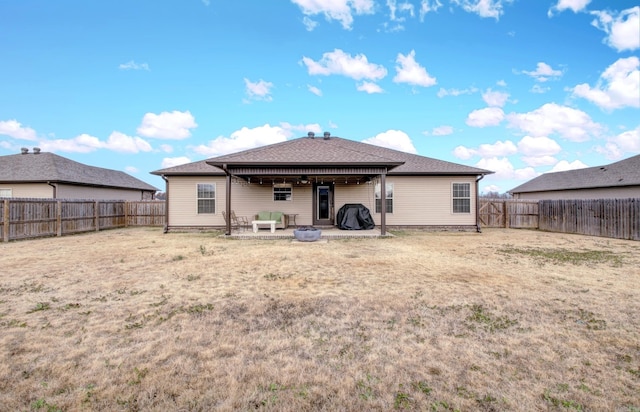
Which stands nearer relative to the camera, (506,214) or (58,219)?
(58,219)

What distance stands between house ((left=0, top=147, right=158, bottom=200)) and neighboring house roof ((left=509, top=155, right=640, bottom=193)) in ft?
110

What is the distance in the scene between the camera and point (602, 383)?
7.64 ft

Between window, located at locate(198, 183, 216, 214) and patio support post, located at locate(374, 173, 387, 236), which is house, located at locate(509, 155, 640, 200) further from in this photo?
window, located at locate(198, 183, 216, 214)

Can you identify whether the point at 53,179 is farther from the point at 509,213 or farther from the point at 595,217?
the point at 595,217

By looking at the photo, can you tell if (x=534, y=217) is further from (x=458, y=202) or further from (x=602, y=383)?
(x=602, y=383)

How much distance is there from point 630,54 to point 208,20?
21.6m

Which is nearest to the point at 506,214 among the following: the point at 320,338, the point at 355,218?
the point at 355,218

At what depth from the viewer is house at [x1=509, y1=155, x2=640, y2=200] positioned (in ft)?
58.9

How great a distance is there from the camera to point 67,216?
43.6 feet

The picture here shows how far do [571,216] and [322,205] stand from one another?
1226cm

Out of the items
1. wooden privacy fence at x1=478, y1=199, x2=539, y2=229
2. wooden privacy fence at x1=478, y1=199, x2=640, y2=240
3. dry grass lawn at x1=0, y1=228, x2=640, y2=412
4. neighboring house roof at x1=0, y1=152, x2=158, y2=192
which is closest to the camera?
dry grass lawn at x1=0, y1=228, x2=640, y2=412

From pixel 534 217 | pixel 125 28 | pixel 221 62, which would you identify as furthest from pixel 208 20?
pixel 534 217

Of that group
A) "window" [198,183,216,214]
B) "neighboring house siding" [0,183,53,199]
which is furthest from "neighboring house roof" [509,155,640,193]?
"neighboring house siding" [0,183,53,199]

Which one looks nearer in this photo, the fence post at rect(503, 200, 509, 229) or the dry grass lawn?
the dry grass lawn
